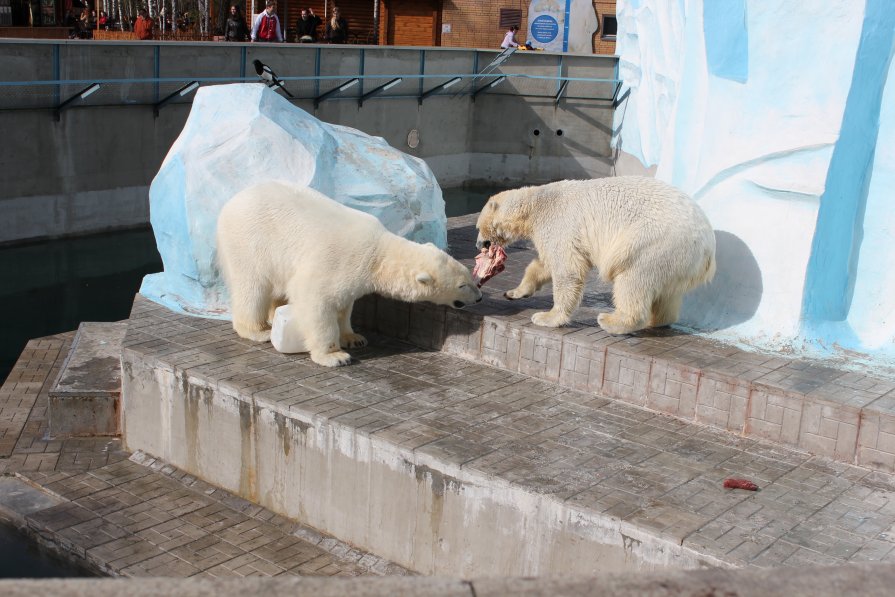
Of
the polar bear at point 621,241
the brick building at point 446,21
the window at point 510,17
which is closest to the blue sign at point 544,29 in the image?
the brick building at point 446,21

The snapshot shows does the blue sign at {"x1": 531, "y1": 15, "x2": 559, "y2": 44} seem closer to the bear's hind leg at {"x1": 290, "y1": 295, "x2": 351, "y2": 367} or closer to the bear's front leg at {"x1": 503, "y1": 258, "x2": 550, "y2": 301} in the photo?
the bear's front leg at {"x1": 503, "y1": 258, "x2": 550, "y2": 301}

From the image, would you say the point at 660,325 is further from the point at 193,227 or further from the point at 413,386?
the point at 193,227

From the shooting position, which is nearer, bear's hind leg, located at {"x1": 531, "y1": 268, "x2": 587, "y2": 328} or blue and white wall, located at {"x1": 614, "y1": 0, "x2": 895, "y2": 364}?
blue and white wall, located at {"x1": 614, "y1": 0, "x2": 895, "y2": 364}

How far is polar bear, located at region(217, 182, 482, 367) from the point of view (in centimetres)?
566

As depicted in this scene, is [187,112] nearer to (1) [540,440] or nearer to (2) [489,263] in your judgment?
(2) [489,263]

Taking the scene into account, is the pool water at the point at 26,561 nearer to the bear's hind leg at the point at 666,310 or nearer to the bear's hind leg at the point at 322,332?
the bear's hind leg at the point at 322,332

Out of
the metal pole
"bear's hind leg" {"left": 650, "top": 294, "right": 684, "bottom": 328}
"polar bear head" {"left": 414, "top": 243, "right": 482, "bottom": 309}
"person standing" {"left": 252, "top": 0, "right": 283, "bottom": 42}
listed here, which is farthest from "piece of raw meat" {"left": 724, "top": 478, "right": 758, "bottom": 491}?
the metal pole

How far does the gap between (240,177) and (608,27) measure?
773 inches

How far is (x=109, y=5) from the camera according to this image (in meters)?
26.1

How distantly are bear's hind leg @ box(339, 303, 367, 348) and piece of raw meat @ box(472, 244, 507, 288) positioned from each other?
923mm

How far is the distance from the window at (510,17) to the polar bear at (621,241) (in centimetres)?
1969

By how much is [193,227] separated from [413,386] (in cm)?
220

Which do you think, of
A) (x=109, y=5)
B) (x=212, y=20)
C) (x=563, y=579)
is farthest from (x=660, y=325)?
(x=109, y=5)

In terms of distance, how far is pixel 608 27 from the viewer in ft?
80.7
